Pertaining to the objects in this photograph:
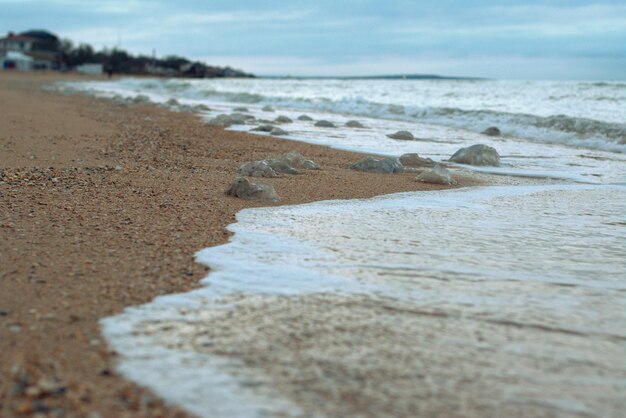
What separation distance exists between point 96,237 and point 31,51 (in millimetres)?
113001

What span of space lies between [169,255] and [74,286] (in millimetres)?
659

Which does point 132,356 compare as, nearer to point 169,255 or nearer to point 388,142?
point 169,255

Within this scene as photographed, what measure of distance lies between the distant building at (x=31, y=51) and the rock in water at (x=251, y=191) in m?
97.6

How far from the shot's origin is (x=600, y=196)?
6031 mm

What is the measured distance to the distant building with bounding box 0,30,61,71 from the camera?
306 ft

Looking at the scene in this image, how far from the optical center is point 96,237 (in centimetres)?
384

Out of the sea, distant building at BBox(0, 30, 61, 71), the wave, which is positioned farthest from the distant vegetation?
the sea

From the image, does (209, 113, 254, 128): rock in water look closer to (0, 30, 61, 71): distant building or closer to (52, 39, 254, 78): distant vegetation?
(0, 30, 61, 71): distant building

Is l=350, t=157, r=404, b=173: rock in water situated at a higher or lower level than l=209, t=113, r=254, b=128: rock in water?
lower

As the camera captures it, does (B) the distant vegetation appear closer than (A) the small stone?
No

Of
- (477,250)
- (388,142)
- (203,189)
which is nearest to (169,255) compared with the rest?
(477,250)

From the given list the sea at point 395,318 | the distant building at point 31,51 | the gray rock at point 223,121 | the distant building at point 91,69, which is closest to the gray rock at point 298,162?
the sea at point 395,318

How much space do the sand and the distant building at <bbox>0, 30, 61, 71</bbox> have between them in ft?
308

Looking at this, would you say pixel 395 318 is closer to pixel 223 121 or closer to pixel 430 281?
pixel 430 281
